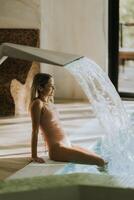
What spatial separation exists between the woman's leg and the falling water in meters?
0.09

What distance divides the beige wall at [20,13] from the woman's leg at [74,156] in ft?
8.09

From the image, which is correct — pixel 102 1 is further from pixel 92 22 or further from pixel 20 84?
pixel 20 84

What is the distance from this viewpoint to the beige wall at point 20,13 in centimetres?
514

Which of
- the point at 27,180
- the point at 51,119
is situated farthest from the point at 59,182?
the point at 51,119

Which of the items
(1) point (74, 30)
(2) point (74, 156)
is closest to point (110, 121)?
(2) point (74, 156)

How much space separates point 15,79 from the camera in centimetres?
490

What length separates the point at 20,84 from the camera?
4.91m

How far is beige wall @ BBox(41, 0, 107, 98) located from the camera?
17.9 ft

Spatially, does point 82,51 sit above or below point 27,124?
above

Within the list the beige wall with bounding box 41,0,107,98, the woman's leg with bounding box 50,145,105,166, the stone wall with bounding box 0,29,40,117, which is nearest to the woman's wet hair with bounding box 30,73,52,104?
the woman's leg with bounding box 50,145,105,166

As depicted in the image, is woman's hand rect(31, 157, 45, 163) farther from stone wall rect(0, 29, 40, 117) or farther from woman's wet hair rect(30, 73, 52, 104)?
stone wall rect(0, 29, 40, 117)

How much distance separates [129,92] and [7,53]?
4001 millimetres

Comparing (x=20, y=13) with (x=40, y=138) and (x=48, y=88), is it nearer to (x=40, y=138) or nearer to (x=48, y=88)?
(x=40, y=138)

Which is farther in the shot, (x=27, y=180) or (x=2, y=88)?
(x=2, y=88)
